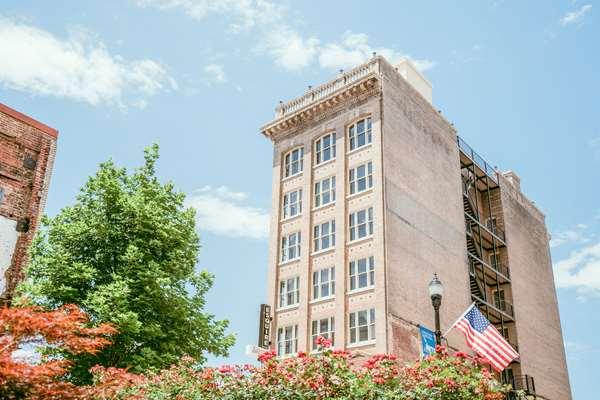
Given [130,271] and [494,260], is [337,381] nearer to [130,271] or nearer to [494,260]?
[130,271]

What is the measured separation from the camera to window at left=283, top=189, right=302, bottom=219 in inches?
1747

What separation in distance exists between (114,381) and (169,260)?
10.7 meters

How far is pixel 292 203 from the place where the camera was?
44.8 metres

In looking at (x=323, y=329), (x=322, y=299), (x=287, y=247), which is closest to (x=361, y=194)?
(x=287, y=247)

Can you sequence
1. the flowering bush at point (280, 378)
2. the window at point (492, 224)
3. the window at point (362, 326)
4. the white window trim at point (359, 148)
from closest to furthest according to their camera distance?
the flowering bush at point (280, 378) → the window at point (362, 326) → the white window trim at point (359, 148) → the window at point (492, 224)

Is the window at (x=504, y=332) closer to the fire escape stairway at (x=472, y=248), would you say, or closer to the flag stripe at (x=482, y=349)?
the fire escape stairway at (x=472, y=248)

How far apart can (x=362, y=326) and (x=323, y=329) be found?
9.53ft

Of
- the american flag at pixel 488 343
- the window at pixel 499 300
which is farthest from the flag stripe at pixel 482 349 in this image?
the window at pixel 499 300

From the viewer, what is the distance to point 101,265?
2528 centimetres

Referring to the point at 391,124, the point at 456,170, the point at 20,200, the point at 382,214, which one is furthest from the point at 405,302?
the point at 20,200

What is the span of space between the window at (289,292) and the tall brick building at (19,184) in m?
19.6

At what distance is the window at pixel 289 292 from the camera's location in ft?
135

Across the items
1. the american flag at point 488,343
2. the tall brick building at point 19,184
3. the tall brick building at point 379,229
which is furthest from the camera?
the tall brick building at point 379,229

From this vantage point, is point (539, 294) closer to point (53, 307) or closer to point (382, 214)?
point (382, 214)
